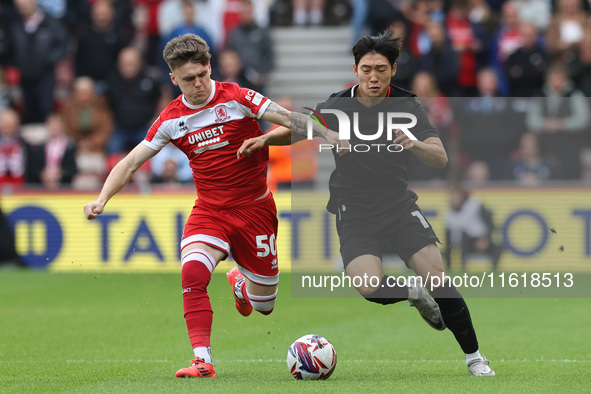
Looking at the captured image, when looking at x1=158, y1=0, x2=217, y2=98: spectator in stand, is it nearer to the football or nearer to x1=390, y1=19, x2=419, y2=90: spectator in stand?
x1=390, y1=19, x2=419, y2=90: spectator in stand

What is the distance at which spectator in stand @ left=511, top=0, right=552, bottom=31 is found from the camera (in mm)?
17859

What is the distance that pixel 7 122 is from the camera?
16.6 meters

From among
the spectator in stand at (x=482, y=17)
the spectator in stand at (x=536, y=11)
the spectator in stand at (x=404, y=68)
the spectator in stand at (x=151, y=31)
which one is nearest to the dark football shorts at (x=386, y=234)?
the spectator in stand at (x=404, y=68)

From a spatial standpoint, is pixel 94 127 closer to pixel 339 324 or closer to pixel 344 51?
pixel 344 51

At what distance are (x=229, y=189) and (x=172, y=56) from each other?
120 cm

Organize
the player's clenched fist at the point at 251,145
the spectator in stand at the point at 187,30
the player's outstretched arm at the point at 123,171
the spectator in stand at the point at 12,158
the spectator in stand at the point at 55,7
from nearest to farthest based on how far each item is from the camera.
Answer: the player's clenched fist at the point at 251,145, the player's outstretched arm at the point at 123,171, the spectator in stand at the point at 12,158, the spectator in stand at the point at 187,30, the spectator in stand at the point at 55,7

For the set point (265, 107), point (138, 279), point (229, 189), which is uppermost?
point (265, 107)

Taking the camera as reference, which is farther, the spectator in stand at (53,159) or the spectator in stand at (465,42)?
the spectator in stand at (465,42)

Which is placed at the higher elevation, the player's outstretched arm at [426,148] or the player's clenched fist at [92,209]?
the player's outstretched arm at [426,148]

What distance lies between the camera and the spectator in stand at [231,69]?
16547mm

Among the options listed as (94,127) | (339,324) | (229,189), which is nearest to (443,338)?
(339,324)

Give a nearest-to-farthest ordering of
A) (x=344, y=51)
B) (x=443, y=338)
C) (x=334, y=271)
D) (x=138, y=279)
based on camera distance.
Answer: (x=443, y=338)
(x=334, y=271)
(x=138, y=279)
(x=344, y=51)

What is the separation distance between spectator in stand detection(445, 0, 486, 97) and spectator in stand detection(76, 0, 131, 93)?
5652 mm

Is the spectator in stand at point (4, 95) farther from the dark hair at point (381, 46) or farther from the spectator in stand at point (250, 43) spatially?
the dark hair at point (381, 46)
